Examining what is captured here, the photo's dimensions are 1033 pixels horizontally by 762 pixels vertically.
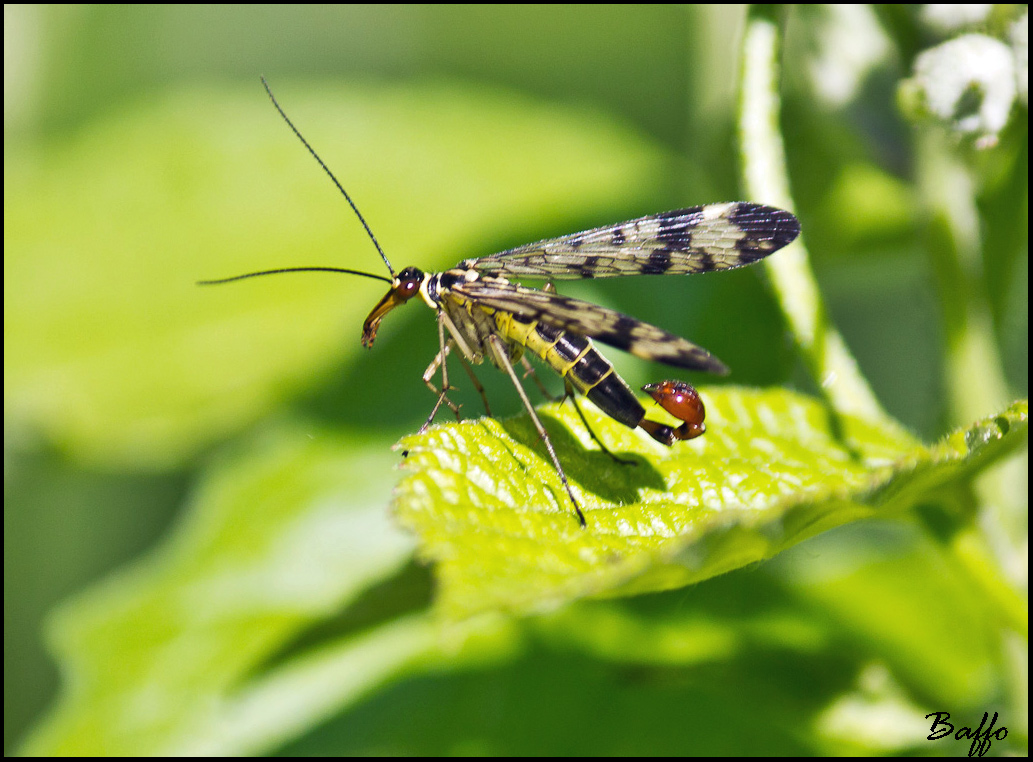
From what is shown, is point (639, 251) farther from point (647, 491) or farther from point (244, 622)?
point (244, 622)

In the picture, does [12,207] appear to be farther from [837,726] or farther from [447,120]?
[837,726]

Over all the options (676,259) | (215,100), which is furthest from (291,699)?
(215,100)

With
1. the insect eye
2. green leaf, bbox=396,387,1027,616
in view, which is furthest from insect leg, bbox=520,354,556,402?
green leaf, bbox=396,387,1027,616

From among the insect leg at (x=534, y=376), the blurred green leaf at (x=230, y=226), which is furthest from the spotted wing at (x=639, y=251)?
the blurred green leaf at (x=230, y=226)

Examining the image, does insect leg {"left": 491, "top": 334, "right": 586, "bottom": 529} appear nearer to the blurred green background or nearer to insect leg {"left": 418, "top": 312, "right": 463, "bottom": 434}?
insect leg {"left": 418, "top": 312, "right": 463, "bottom": 434}

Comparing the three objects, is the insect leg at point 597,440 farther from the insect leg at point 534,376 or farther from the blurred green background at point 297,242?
the blurred green background at point 297,242

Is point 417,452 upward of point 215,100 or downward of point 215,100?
downward
